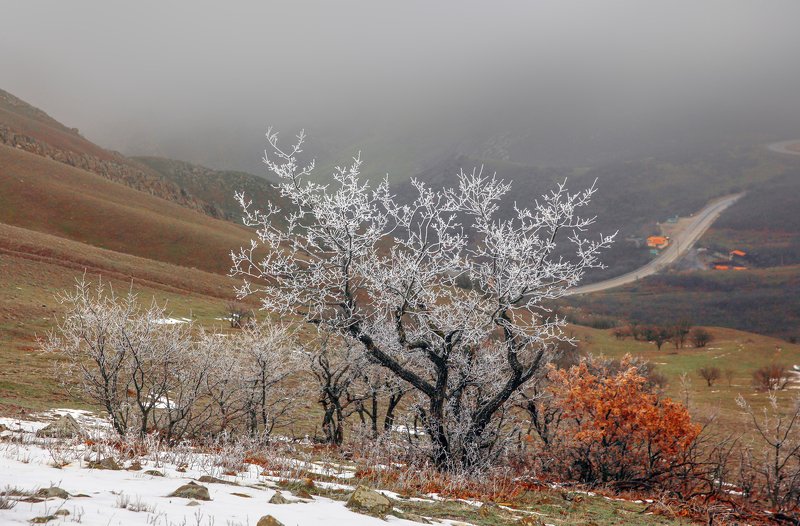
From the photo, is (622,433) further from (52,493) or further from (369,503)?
(52,493)

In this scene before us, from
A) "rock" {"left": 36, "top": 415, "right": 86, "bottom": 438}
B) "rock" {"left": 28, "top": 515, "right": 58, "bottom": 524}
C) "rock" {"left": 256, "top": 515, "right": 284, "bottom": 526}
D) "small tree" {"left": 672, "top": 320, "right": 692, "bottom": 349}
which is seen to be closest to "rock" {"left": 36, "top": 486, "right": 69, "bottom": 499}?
"rock" {"left": 28, "top": 515, "right": 58, "bottom": 524}

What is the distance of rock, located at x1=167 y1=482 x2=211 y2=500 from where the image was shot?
597 centimetres

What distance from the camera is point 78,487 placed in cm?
582

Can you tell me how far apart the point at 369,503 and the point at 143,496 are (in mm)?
2356

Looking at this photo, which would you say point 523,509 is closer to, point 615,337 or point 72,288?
point 72,288

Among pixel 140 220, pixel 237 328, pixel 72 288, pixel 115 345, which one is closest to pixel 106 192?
pixel 140 220

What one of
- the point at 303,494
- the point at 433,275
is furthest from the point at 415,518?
the point at 433,275

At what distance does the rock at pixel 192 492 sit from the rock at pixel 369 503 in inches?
62.1

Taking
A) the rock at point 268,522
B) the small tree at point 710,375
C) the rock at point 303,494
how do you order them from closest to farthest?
the rock at point 268,522 < the rock at point 303,494 < the small tree at point 710,375

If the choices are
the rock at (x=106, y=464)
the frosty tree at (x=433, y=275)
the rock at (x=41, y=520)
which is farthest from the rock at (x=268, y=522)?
the frosty tree at (x=433, y=275)

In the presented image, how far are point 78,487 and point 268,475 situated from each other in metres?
2.80

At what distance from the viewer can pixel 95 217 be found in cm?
6588

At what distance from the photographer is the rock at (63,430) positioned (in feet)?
33.6

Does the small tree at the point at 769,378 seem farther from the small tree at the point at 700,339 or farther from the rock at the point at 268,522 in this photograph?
the rock at the point at 268,522
